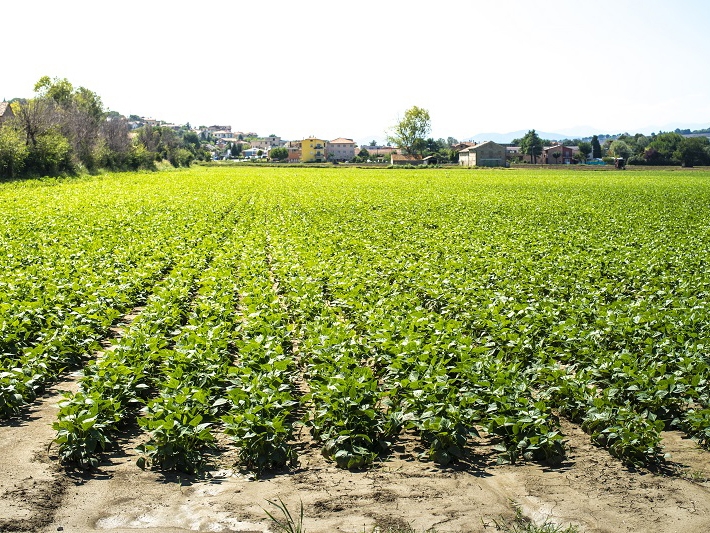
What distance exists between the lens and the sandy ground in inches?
212

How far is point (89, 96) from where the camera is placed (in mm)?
104812

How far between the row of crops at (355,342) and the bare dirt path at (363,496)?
24cm

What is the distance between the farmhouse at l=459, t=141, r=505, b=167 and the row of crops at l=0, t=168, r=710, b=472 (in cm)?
10094

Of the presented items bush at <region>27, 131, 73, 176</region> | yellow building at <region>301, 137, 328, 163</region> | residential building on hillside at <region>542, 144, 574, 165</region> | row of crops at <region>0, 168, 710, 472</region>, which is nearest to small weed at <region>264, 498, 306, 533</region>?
row of crops at <region>0, 168, 710, 472</region>

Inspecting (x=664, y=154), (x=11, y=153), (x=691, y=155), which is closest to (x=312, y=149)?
(x=664, y=154)

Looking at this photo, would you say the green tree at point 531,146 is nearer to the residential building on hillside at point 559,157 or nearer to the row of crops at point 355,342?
the residential building on hillside at point 559,157

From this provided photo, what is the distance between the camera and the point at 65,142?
5044 cm

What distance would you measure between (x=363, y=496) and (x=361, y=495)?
26 millimetres

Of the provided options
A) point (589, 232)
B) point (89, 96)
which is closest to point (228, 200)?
point (589, 232)

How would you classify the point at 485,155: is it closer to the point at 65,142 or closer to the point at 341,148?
the point at 341,148

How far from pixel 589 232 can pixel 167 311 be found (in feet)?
56.7

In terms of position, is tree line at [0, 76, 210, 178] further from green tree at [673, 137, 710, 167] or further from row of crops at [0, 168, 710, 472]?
green tree at [673, 137, 710, 167]

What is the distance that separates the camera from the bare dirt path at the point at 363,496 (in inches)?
212

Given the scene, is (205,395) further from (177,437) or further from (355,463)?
(355,463)
